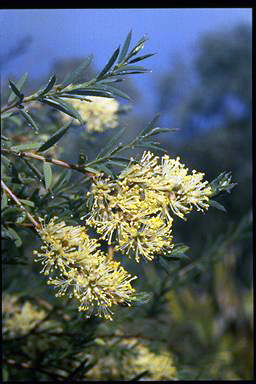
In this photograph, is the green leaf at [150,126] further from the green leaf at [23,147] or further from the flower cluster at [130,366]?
the flower cluster at [130,366]

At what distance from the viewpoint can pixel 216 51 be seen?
8203mm

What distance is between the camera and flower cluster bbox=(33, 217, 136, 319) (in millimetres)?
764

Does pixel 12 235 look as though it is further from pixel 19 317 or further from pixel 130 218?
pixel 19 317

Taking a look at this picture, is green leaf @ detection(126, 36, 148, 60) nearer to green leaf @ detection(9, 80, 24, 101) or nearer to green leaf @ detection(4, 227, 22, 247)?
green leaf @ detection(9, 80, 24, 101)

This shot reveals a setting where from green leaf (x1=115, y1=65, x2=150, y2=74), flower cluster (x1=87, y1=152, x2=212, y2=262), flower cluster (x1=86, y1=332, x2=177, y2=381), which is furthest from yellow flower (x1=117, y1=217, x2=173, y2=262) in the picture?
flower cluster (x1=86, y1=332, x2=177, y2=381)

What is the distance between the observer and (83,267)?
0.77 meters

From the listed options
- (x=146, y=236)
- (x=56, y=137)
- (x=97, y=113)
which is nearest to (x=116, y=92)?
(x=56, y=137)

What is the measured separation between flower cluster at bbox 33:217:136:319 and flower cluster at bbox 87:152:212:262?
0.09ft

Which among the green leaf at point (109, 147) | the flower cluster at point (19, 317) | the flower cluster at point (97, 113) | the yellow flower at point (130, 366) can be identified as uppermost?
the flower cluster at point (97, 113)

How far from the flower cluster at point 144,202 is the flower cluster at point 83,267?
0.03m

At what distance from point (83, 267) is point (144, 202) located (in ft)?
0.38

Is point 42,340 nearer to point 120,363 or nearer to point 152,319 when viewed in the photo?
point 120,363

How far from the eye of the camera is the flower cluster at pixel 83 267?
764 millimetres

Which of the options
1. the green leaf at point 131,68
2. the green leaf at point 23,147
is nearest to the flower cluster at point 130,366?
the green leaf at point 23,147
